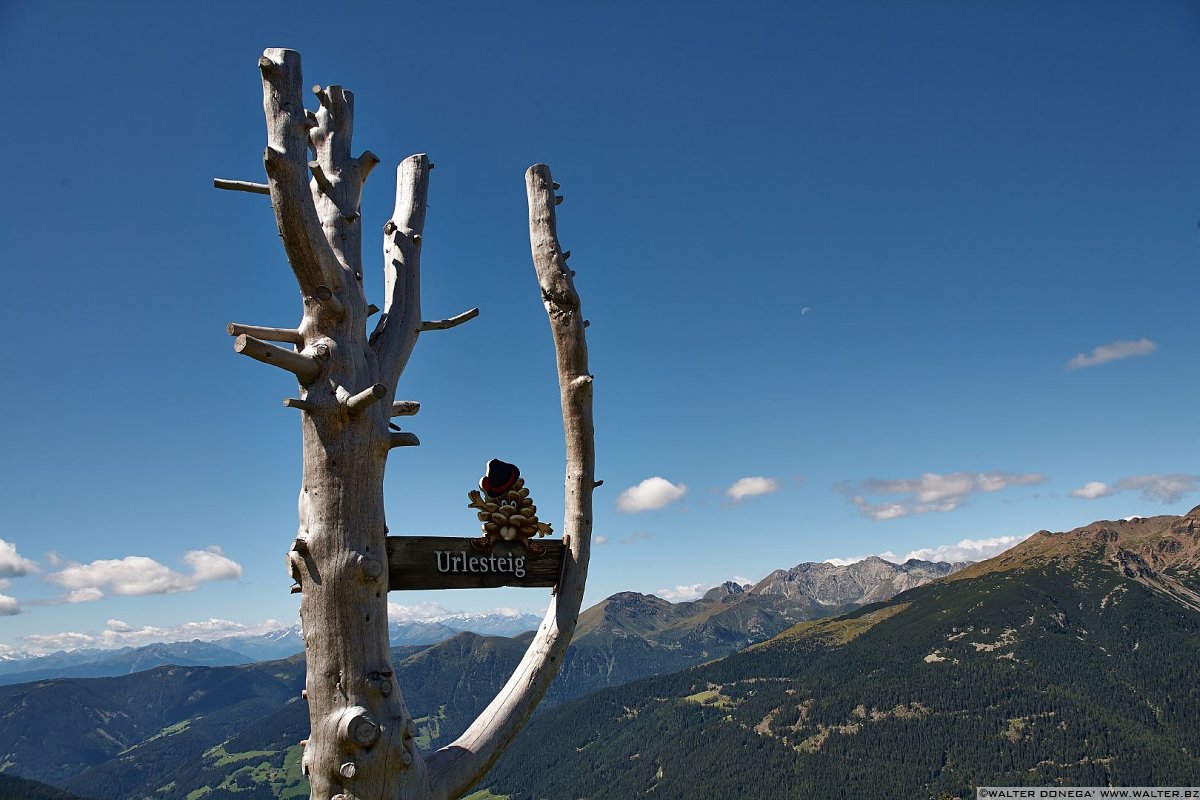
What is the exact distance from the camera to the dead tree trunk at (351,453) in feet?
12.3

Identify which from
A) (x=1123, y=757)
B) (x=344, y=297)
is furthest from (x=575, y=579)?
(x=1123, y=757)

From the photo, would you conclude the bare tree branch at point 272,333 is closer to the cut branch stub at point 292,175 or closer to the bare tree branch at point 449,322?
the cut branch stub at point 292,175

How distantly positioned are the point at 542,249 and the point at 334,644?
2.81 metres

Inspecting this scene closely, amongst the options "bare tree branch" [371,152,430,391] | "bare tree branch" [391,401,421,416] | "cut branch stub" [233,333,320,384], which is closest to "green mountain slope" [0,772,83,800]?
"bare tree branch" [391,401,421,416]

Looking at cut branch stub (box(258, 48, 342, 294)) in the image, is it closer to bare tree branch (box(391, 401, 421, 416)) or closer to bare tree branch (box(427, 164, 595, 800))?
bare tree branch (box(391, 401, 421, 416))

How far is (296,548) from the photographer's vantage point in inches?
152

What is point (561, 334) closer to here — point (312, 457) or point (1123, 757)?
point (312, 457)

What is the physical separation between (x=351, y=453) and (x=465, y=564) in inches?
42.2

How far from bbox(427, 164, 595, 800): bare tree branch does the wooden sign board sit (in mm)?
130

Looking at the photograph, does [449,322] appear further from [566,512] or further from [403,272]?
[566,512]

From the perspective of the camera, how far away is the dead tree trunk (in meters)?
3.73

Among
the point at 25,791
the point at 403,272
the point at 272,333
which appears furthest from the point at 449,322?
the point at 25,791

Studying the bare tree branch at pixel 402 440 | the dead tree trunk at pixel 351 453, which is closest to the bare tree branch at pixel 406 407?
the dead tree trunk at pixel 351 453

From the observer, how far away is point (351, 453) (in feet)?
13.1
